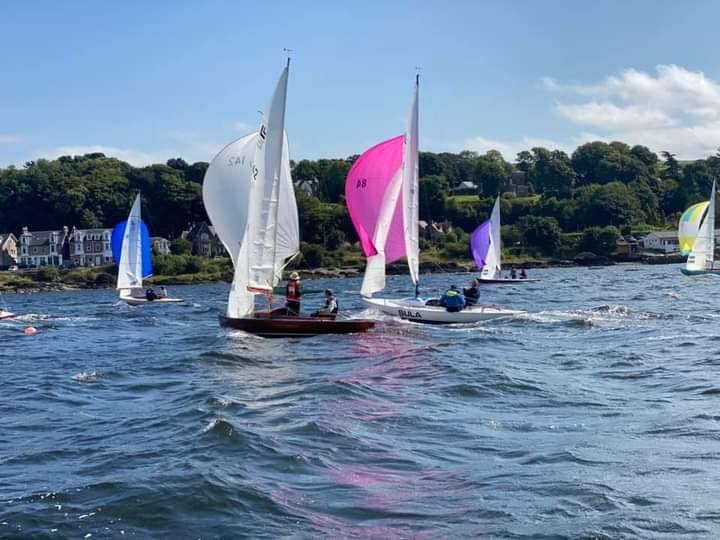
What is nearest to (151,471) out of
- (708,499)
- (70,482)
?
(70,482)

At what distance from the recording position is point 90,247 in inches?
4875

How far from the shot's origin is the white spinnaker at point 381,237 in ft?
102

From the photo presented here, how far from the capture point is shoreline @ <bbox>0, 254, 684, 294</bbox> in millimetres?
95000

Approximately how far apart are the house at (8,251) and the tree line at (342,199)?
984cm

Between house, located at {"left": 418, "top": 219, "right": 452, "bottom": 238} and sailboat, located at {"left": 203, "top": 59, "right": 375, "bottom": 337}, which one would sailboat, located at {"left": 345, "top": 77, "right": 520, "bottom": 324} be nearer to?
sailboat, located at {"left": 203, "top": 59, "right": 375, "bottom": 337}

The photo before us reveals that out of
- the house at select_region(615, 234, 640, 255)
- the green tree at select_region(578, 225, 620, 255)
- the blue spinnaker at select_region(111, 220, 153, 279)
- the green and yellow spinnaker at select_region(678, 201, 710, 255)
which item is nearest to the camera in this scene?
the blue spinnaker at select_region(111, 220, 153, 279)

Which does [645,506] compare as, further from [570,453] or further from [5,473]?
[5,473]

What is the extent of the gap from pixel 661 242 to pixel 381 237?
321 ft

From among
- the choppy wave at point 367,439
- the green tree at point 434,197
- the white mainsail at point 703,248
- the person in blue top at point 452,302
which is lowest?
the choppy wave at point 367,439

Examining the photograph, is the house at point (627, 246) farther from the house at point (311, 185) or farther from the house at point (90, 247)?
the house at point (90, 247)

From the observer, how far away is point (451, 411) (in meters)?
15.4

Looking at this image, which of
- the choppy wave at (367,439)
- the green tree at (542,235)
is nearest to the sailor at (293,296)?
the choppy wave at (367,439)

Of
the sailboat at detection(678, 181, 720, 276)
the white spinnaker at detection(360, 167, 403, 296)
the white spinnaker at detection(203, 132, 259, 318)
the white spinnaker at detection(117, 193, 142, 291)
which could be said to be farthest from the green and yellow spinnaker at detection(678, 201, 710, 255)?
the white spinnaker at detection(203, 132, 259, 318)

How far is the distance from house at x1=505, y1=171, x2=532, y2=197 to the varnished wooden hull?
14512cm
